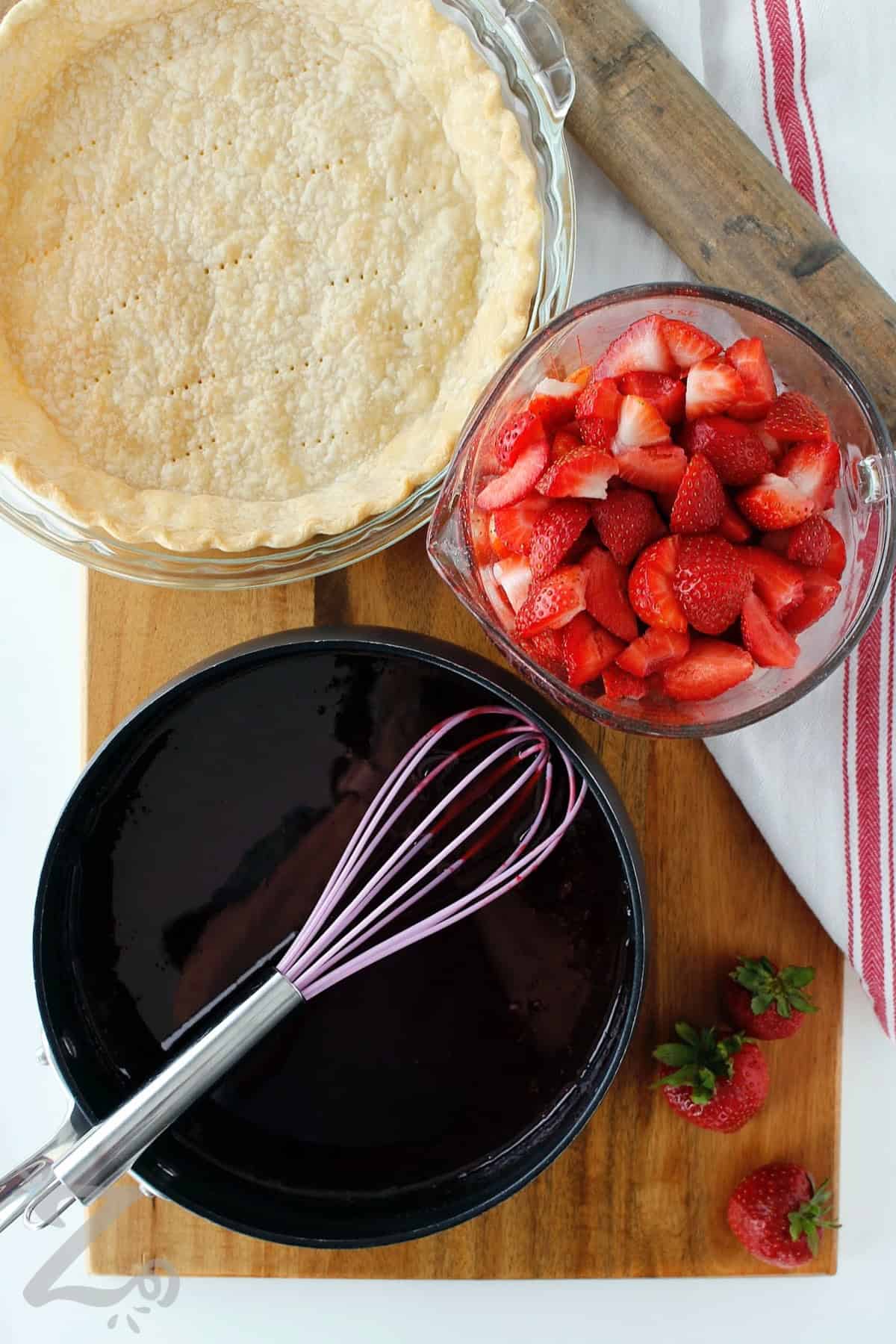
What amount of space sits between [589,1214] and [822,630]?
64cm

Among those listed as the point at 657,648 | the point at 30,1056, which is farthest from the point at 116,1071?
the point at 657,648

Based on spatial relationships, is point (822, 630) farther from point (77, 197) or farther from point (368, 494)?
point (77, 197)

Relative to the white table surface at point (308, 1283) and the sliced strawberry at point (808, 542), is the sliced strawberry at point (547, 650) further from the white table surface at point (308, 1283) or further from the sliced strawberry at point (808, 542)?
the white table surface at point (308, 1283)

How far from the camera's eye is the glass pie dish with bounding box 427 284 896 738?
0.91 meters

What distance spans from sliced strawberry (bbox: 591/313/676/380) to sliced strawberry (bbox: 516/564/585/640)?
0.17 metres

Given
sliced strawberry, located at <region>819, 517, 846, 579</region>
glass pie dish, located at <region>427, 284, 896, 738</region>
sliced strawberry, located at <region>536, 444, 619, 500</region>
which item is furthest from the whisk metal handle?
sliced strawberry, located at <region>819, 517, 846, 579</region>

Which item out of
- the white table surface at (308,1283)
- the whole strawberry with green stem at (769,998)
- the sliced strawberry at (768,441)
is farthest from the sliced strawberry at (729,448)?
the white table surface at (308,1283)

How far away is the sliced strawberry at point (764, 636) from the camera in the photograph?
0.88 metres

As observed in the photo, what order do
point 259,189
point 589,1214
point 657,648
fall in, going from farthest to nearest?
point 589,1214, point 259,189, point 657,648

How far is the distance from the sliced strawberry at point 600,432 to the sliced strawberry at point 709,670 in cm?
18

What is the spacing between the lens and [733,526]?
89 cm

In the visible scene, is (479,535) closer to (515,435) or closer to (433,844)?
(515,435)

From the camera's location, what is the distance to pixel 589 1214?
3.77ft

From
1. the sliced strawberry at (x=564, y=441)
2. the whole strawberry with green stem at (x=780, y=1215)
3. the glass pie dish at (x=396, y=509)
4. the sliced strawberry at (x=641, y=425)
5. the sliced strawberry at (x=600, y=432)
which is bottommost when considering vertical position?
the whole strawberry with green stem at (x=780, y=1215)
